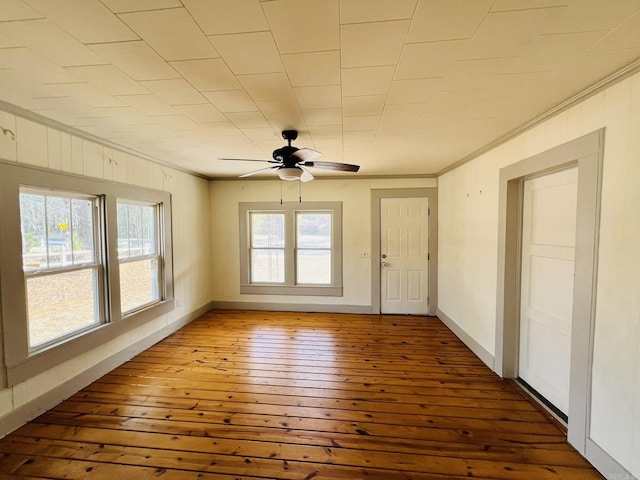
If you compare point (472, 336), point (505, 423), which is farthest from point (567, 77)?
point (472, 336)

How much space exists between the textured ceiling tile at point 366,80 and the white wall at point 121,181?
2.54 meters

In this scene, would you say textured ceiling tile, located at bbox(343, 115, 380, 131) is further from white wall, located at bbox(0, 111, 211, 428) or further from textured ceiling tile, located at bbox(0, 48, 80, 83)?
white wall, located at bbox(0, 111, 211, 428)

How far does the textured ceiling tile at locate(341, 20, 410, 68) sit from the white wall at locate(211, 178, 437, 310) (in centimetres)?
344

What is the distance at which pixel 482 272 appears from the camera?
328 cm

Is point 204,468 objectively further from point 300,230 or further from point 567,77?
point 300,230

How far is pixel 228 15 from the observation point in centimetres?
121

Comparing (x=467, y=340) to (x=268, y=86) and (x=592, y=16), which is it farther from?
(x=268, y=86)

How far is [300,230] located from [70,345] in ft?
11.3

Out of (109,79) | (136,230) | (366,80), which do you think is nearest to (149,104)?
(109,79)

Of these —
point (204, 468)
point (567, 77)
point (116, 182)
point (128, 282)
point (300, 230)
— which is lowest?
point (204, 468)

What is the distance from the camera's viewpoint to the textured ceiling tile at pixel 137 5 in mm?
1137

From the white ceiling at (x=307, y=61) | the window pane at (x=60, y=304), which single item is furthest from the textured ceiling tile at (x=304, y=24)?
the window pane at (x=60, y=304)


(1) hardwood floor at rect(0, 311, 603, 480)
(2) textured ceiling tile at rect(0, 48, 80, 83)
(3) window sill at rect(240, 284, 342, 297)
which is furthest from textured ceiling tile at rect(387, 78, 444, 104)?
(3) window sill at rect(240, 284, 342, 297)

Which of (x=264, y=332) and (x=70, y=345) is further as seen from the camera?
(x=264, y=332)
